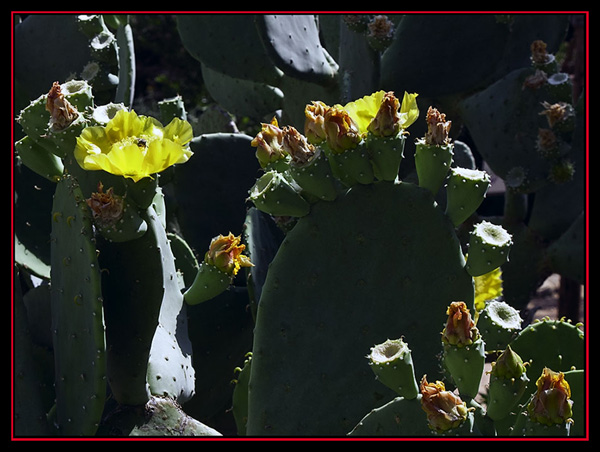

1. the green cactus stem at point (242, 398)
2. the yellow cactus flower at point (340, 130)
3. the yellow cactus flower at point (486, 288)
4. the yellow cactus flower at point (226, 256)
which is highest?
the yellow cactus flower at point (340, 130)

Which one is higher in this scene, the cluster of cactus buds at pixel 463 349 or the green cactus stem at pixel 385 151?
the green cactus stem at pixel 385 151

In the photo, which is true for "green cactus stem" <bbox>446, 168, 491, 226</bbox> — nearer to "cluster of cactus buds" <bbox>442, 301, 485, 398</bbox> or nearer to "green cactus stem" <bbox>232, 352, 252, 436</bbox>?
"cluster of cactus buds" <bbox>442, 301, 485, 398</bbox>

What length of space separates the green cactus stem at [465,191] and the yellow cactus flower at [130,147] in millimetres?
517

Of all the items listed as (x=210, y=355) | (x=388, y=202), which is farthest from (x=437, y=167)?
(x=210, y=355)

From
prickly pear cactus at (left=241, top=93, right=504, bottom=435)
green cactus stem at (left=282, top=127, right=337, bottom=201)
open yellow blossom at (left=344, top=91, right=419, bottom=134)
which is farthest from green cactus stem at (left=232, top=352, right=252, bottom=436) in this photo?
open yellow blossom at (left=344, top=91, right=419, bottom=134)

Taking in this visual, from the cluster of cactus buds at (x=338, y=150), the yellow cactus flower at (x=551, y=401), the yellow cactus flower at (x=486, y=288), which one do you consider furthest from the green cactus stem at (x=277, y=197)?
the yellow cactus flower at (x=486, y=288)

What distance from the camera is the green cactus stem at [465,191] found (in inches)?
60.7

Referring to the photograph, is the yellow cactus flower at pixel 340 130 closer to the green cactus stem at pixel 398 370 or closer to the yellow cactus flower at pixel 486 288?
the green cactus stem at pixel 398 370

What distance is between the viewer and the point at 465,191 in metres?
1.55

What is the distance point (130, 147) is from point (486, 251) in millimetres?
685

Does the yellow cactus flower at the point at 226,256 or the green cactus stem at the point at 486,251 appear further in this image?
the yellow cactus flower at the point at 226,256

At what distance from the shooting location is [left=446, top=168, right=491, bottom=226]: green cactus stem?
1543 millimetres

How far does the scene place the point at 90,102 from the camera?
1675 millimetres

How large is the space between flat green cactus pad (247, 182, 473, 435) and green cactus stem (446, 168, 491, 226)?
1.4 inches
